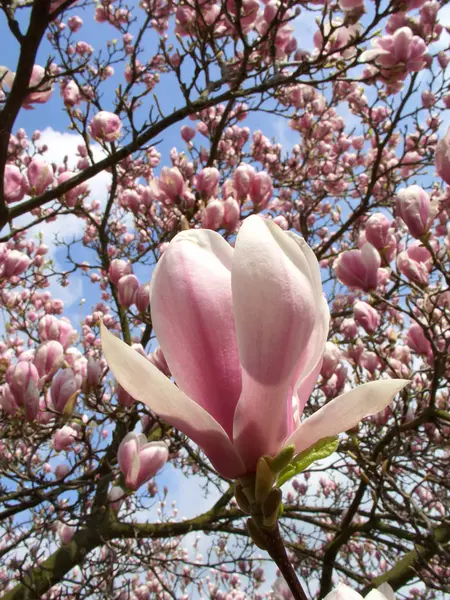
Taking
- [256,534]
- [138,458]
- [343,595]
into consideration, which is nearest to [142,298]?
[138,458]

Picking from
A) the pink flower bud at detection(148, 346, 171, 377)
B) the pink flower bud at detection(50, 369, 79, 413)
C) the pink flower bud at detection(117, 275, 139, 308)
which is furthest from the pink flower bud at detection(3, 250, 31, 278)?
the pink flower bud at detection(148, 346, 171, 377)

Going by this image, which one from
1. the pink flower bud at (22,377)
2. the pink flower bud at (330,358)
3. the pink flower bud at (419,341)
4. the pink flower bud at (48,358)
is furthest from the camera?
the pink flower bud at (419,341)

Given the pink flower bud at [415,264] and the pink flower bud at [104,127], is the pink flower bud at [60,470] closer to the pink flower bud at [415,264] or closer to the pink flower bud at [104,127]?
the pink flower bud at [104,127]

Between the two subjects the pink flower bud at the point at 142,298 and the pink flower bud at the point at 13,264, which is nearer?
the pink flower bud at the point at 142,298

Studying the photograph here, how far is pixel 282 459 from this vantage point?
538 millimetres

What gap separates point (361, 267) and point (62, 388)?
147 centimetres

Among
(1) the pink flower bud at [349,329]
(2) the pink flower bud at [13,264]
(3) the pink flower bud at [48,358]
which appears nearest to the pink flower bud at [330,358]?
(1) the pink flower bud at [349,329]

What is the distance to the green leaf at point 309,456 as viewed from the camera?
56 cm

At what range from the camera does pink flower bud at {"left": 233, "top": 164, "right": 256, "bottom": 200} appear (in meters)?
2.84

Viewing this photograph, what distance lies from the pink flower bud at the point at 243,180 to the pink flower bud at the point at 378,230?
838mm

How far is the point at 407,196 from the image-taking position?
1.94 meters

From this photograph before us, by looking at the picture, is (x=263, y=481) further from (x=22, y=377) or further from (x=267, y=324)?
(x=22, y=377)

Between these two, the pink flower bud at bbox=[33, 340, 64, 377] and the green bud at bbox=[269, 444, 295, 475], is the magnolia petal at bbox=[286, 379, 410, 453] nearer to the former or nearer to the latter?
the green bud at bbox=[269, 444, 295, 475]

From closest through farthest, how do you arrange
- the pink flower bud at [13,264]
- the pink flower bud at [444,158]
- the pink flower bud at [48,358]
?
the pink flower bud at [444,158] < the pink flower bud at [48,358] < the pink flower bud at [13,264]
